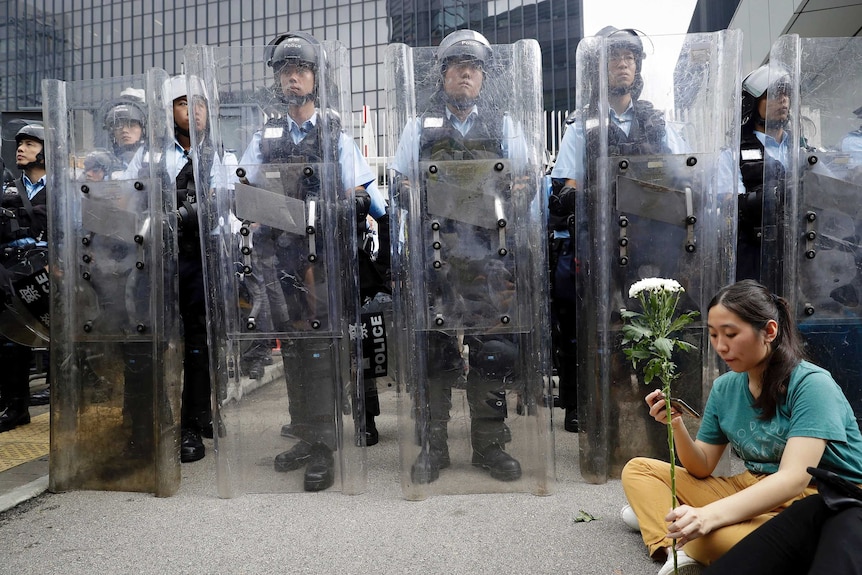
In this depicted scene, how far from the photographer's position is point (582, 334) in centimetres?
371

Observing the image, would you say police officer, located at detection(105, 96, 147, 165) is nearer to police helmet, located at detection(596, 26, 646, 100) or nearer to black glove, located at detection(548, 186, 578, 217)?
black glove, located at detection(548, 186, 578, 217)

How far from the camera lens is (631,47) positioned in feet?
11.7

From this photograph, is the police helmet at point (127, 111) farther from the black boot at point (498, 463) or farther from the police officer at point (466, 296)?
the black boot at point (498, 463)

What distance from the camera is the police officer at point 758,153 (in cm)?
362

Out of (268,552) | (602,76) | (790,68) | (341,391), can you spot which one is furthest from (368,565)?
(790,68)

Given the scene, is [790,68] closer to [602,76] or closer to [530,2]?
[602,76]

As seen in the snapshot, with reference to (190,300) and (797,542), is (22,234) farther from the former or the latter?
(797,542)

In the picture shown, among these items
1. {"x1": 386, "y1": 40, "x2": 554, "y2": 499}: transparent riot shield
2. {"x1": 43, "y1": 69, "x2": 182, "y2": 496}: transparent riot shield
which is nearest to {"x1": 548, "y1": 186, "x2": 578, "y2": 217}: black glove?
{"x1": 386, "y1": 40, "x2": 554, "y2": 499}: transparent riot shield

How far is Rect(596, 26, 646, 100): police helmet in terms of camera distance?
3.56 meters

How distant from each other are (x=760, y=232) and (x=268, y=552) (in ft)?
9.76

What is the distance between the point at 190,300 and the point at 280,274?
115cm

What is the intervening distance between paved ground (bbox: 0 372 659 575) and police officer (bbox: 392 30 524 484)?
0.79 ft

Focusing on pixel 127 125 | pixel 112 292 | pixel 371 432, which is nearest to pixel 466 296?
pixel 371 432

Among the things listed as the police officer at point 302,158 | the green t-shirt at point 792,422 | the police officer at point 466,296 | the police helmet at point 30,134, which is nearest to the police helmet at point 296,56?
the police officer at point 302,158
